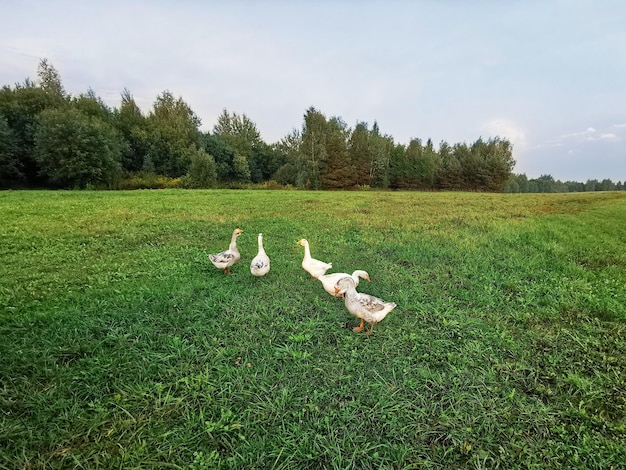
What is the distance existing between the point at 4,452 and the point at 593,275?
7585mm

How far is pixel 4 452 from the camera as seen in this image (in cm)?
208

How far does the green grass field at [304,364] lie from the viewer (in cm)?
220

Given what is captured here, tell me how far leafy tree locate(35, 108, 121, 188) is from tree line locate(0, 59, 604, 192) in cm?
7

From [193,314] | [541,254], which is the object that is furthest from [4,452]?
[541,254]

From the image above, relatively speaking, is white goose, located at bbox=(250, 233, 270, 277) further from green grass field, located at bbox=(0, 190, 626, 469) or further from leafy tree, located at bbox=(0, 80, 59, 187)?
leafy tree, located at bbox=(0, 80, 59, 187)

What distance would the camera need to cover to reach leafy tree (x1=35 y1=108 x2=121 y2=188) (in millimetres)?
23156

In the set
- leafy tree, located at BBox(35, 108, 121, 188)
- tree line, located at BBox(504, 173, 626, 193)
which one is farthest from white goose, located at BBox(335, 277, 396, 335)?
tree line, located at BBox(504, 173, 626, 193)

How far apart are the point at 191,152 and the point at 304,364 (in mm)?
35525

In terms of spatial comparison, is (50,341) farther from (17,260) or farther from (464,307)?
(464,307)

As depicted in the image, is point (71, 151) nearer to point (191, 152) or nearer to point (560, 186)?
point (191, 152)

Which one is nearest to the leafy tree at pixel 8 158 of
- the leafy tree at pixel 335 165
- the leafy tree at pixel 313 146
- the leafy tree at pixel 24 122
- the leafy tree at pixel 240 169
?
the leafy tree at pixel 24 122

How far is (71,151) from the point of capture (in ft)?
76.7

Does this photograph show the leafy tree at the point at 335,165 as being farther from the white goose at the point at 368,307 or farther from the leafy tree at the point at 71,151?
the white goose at the point at 368,307

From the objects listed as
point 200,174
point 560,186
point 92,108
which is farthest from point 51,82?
point 560,186
